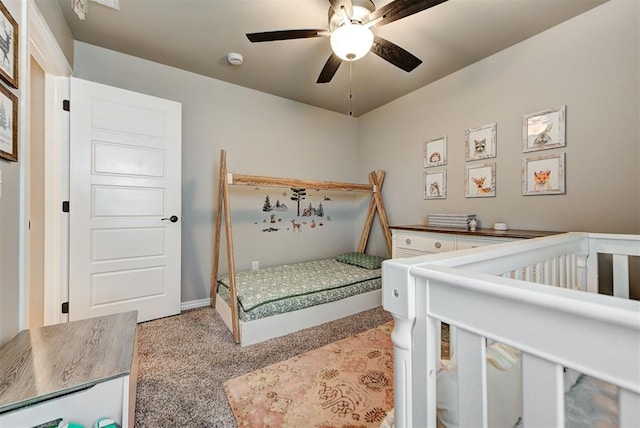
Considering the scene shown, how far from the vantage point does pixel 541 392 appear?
0.41 m

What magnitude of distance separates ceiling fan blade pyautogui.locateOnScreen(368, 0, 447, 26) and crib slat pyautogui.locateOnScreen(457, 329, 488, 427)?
1.54 metres

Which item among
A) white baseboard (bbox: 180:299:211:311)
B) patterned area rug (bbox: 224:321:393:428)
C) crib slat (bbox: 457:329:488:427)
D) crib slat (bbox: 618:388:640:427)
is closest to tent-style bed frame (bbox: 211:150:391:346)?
white baseboard (bbox: 180:299:211:311)

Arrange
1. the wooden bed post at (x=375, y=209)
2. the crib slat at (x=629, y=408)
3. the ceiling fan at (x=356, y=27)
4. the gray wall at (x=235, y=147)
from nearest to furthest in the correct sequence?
1. the crib slat at (x=629, y=408)
2. the ceiling fan at (x=356, y=27)
3. the gray wall at (x=235, y=147)
4. the wooden bed post at (x=375, y=209)

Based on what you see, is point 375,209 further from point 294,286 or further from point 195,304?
point 195,304

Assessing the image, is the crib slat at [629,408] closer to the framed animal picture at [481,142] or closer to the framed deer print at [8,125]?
the framed deer print at [8,125]

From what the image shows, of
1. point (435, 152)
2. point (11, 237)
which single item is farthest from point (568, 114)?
point (11, 237)

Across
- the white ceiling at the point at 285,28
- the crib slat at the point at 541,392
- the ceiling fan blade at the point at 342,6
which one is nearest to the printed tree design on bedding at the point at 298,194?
the white ceiling at the point at 285,28

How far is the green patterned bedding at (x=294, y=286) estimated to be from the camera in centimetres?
203

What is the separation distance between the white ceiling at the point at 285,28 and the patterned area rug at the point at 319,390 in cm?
242

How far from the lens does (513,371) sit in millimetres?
636

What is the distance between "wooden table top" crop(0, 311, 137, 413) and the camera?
2.78ft

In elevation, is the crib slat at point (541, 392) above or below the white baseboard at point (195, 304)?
above

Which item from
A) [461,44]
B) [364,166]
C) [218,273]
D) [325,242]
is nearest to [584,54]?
[461,44]

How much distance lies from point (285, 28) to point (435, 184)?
206 cm
